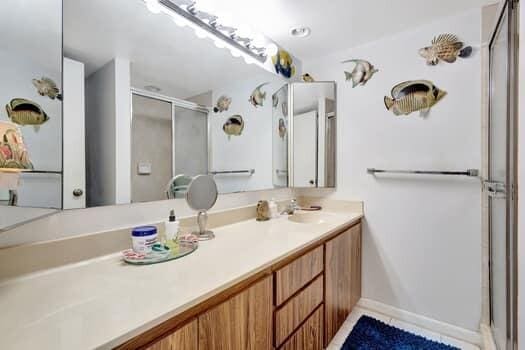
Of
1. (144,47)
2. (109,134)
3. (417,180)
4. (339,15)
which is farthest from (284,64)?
(109,134)

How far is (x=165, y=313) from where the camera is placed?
1.97ft

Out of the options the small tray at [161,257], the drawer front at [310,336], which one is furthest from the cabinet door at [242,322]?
the small tray at [161,257]

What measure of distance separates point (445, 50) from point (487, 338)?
5.81 feet

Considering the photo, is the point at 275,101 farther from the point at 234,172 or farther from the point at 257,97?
the point at 234,172

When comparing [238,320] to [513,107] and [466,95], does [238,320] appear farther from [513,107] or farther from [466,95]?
[466,95]

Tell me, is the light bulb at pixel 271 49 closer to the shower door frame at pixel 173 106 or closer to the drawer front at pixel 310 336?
the shower door frame at pixel 173 106

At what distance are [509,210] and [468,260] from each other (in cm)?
70

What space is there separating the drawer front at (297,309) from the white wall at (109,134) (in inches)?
32.5

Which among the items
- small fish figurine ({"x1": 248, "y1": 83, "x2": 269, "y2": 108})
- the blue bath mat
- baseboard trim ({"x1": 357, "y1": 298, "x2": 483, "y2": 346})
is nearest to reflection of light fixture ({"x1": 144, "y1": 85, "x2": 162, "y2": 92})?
small fish figurine ({"x1": 248, "y1": 83, "x2": 269, "y2": 108})

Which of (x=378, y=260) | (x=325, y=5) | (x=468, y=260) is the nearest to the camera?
(x=325, y=5)

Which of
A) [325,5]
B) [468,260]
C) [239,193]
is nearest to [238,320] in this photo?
[239,193]

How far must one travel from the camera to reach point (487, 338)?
146 centimetres

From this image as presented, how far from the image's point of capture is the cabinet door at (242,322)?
74cm

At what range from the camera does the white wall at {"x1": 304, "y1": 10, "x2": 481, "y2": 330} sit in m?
1.55
